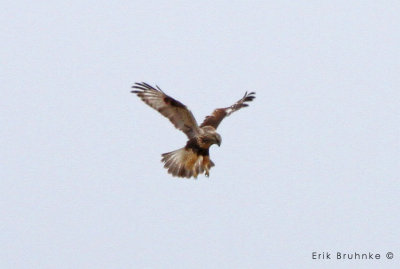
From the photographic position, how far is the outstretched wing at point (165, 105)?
16.8 meters

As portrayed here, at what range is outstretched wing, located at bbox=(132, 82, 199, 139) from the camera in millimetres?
16750

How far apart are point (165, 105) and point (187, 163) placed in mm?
1305

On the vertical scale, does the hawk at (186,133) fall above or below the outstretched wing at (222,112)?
below

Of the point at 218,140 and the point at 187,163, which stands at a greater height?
the point at 218,140

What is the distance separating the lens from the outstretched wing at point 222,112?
18219mm

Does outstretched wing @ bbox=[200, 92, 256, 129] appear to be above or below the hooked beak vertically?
above

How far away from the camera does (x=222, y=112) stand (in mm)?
18750

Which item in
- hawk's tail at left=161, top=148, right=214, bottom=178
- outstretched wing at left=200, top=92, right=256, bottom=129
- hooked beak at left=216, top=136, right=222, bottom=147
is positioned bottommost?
hawk's tail at left=161, top=148, right=214, bottom=178

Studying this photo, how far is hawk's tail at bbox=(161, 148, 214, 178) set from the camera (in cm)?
1769

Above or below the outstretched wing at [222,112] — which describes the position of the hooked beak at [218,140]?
below

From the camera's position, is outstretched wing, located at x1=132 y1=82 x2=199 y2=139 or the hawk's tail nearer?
outstretched wing, located at x1=132 y1=82 x2=199 y2=139

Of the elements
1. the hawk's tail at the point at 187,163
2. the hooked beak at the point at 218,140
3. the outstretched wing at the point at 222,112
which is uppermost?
the outstretched wing at the point at 222,112

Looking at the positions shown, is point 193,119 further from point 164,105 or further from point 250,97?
point 250,97

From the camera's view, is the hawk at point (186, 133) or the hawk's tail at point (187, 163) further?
the hawk's tail at point (187, 163)
